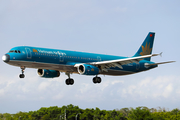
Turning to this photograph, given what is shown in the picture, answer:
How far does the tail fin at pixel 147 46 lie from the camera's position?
5836 centimetres

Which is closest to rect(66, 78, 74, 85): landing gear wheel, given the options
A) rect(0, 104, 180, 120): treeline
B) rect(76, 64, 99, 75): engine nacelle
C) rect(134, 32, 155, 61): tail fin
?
rect(76, 64, 99, 75): engine nacelle

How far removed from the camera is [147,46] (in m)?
59.2

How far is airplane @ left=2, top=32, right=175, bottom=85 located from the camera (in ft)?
133

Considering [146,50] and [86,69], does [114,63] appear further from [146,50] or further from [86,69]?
[146,50]

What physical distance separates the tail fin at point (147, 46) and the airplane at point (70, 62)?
295cm

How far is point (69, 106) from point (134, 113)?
237ft

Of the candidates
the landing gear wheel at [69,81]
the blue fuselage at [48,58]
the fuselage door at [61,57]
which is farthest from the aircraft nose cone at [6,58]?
the landing gear wheel at [69,81]

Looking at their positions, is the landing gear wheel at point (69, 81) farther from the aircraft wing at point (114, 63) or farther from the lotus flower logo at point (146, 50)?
the lotus flower logo at point (146, 50)

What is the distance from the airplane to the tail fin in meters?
2.95

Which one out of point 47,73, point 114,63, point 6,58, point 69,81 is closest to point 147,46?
point 114,63

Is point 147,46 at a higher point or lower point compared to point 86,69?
higher

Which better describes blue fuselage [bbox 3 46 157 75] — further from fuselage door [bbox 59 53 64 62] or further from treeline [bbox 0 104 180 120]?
treeline [bbox 0 104 180 120]

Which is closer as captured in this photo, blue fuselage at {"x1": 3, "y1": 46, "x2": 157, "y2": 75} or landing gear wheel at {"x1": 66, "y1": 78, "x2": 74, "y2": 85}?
blue fuselage at {"x1": 3, "y1": 46, "x2": 157, "y2": 75}

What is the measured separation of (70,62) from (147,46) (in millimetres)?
21477
